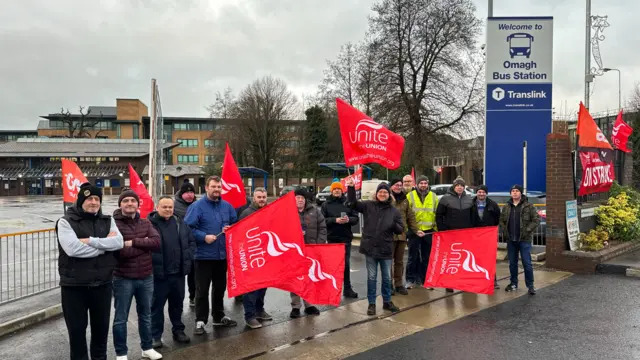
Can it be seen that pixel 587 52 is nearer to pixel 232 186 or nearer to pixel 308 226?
pixel 232 186

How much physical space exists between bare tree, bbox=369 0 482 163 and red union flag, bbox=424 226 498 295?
23424mm

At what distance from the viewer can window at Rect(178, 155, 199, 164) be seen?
9219 cm

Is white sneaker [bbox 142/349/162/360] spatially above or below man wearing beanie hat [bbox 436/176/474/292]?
below

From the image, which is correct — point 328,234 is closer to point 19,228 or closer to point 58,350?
point 58,350

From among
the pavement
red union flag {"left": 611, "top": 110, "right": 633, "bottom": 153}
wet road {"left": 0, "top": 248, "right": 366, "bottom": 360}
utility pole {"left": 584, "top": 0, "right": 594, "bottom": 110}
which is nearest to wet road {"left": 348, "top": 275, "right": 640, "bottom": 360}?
the pavement

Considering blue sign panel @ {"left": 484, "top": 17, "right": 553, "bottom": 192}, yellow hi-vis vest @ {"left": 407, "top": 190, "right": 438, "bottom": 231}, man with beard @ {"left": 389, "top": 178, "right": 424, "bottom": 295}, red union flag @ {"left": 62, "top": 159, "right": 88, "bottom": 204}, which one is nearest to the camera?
man with beard @ {"left": 389, "top": 178, "right": 424, "bottom": 295}

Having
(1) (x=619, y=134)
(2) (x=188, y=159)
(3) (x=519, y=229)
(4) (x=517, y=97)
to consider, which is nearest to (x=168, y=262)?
(3) (x=519, y=229)

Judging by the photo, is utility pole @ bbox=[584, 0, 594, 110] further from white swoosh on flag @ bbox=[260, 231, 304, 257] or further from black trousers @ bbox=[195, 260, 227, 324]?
black trousers @ bbox=[195, 260, 227, 324]

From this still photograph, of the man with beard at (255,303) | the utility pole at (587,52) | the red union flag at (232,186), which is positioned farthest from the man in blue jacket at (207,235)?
the utility pole at (587,52)

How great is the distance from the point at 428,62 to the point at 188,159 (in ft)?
228

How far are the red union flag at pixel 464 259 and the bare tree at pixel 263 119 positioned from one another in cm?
4723

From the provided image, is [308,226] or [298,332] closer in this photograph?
[298,332]

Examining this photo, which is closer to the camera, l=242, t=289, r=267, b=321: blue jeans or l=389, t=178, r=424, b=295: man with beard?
l=242, t=289, r=267, b=321: blue jeans

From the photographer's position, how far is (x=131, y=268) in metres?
4.94
